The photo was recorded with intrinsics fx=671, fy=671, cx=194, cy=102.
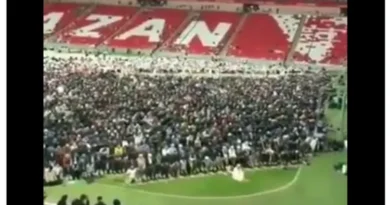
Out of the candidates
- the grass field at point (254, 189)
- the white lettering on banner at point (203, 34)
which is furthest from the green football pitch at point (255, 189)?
the white lettering on banner at point (203, 34)

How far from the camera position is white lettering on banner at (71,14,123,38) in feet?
6.26

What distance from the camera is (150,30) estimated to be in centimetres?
191

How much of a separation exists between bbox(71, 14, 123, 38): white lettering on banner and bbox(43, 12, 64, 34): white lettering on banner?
57 mm

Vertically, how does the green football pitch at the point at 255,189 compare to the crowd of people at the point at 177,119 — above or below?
below

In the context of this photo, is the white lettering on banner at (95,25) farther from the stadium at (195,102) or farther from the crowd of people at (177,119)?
the crowd of people at (177,119)

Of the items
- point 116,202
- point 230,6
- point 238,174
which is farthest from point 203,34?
point 116,202

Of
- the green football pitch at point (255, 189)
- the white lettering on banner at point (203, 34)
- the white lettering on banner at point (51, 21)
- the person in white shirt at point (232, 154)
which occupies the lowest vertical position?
the green football pitch at point (255, 189)

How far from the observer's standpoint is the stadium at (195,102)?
6.06 ft

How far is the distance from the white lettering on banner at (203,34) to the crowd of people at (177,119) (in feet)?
0.18

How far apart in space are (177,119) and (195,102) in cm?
7

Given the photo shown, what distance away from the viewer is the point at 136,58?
1.90 meters
